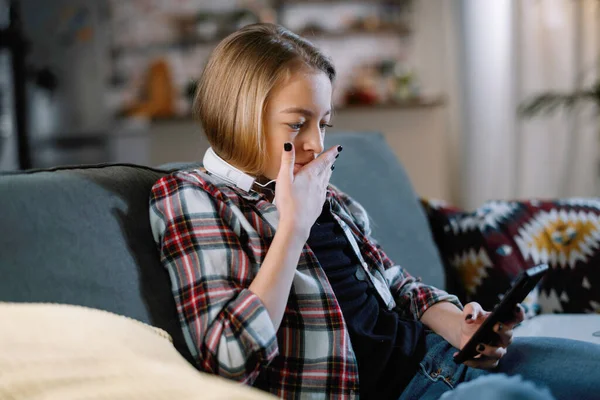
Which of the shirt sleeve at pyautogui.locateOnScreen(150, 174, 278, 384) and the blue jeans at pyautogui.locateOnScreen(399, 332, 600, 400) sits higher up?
the shirt sleeve at pyautogui.locateOnScreen(150, 174, 278, 384)

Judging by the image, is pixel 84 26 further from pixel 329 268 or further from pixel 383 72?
pixel 329 268

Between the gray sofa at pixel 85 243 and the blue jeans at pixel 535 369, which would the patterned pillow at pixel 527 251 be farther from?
the gray sofa at pixel 85 243

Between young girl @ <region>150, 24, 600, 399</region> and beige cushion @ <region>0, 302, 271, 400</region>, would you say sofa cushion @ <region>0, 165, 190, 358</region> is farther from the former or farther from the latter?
beige cushion @ <region>0, 302, 271, 400</region>

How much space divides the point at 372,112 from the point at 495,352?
3.92 m

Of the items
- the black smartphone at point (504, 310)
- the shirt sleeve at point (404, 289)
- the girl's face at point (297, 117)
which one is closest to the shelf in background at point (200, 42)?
the shirt sleeve at point (404, 289)

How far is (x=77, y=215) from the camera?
1074 millimetres

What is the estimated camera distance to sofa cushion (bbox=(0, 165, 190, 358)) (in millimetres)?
994

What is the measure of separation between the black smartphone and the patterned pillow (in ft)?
2.45

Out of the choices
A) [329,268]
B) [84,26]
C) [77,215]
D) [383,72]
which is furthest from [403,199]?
[84,26]

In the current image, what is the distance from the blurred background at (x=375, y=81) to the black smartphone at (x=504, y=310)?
3142 millimetres

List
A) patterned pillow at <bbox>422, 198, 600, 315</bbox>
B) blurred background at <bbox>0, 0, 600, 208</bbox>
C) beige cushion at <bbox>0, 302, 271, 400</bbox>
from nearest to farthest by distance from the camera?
beige cushion at <bbox>0, 302, 271, 400</bbox> → patterned pillow at <bbox>422, 198, 600, 315</bbox> → blurred background at <bbox>0, 0, 600, 208</bbox>

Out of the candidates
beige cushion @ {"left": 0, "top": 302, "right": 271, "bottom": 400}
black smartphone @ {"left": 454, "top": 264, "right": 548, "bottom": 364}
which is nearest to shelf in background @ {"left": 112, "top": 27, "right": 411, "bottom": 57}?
black smartphone @ {"left": 454, "top": 264, "right": 548, "bottom": 364}

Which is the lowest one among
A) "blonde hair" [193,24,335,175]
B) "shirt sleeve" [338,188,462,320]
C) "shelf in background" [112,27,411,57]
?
"shirt sleeve" [338,188,462,320]

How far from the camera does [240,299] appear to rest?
3.17 feet
